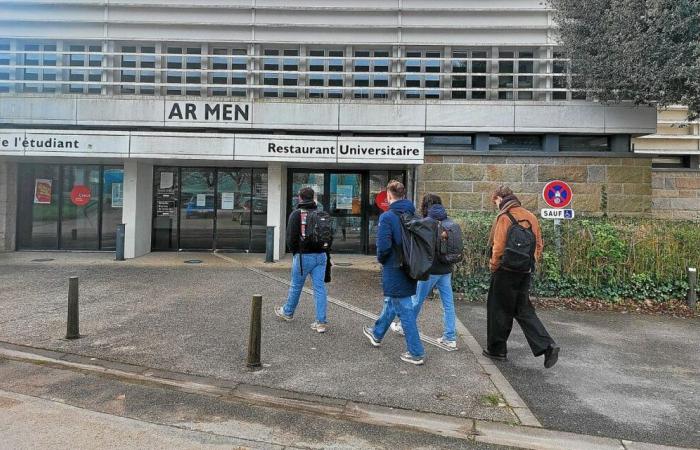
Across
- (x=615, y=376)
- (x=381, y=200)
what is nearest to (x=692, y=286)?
(x=615, y=376)

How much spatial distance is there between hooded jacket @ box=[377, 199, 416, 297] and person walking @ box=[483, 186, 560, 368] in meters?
0.97

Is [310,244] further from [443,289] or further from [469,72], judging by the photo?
[469,72]

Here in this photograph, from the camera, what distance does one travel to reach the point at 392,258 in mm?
5121

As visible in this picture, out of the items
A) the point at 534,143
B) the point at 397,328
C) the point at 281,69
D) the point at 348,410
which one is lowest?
the point at 348,410

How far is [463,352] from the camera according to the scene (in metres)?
5.86

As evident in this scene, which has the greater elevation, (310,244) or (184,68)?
(184,68)

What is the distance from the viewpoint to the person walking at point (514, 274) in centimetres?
521

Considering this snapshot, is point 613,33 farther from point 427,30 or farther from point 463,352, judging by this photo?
point 463,352

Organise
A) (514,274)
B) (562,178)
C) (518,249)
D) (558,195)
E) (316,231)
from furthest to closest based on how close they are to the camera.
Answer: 1. (562,178)
2. (558,195)
3. (316,231)
4. (514,274)
5. (518,249)

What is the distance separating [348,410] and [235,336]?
2.49 meters

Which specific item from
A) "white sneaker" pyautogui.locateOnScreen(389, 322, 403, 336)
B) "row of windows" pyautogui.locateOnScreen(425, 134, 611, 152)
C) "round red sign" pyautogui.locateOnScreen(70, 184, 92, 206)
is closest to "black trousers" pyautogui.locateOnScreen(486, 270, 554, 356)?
"white sneaker" pyautogui.locateOnScreen(389, 322, 403, 336)

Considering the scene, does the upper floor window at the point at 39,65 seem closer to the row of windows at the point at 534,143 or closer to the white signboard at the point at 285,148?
the white signboard at the point at 285,148

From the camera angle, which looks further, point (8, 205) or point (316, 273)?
point (8, 205)

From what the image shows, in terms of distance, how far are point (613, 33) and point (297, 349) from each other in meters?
8.54
